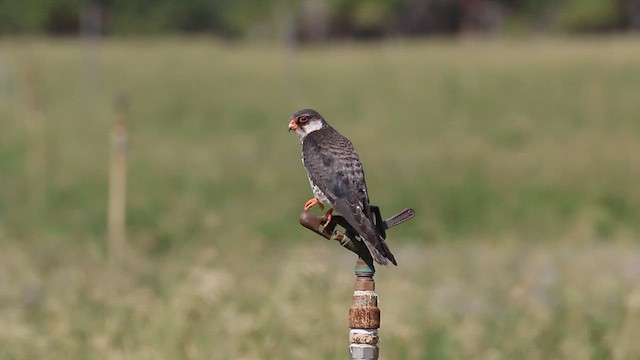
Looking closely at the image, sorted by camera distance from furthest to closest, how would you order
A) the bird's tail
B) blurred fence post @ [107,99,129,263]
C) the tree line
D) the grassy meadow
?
1. the tree line
2. blurred fence post @ [107,99,129,263]
3. the grassy meadow
4. the bird's tail

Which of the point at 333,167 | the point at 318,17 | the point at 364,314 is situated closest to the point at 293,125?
the point at 333,167

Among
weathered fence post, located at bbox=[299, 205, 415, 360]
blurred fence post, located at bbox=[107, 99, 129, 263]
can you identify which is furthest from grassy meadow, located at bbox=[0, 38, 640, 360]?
weathered fence post, located at bbox=[299, 205, 415, 360]

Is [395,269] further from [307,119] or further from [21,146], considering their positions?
[21,146]

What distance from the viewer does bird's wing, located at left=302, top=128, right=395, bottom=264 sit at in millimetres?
6027

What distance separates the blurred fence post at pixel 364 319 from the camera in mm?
5918

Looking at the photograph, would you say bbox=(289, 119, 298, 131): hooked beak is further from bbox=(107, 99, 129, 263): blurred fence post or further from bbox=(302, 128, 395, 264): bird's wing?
bbox=(107, 99, 129, 263): blurred fence post

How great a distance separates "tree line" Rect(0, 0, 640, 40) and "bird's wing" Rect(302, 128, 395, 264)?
2904cm

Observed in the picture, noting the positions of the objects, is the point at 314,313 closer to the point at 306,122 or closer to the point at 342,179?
the point at 306,122

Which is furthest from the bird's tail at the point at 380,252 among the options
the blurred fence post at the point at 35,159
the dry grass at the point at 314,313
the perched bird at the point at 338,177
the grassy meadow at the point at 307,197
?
the blurred fence post at the point at 35,159

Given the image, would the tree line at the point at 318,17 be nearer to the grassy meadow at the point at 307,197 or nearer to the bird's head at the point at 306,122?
the grassy meadow at the point at 307,197

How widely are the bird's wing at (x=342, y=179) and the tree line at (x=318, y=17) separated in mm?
29037

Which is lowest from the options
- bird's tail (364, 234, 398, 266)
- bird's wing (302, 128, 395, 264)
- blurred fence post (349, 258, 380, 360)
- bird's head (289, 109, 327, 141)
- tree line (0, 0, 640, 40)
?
tree line (0, 0, 640, 40)

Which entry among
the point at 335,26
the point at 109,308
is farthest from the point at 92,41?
the point at 109,308

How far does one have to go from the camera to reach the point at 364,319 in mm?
5934
